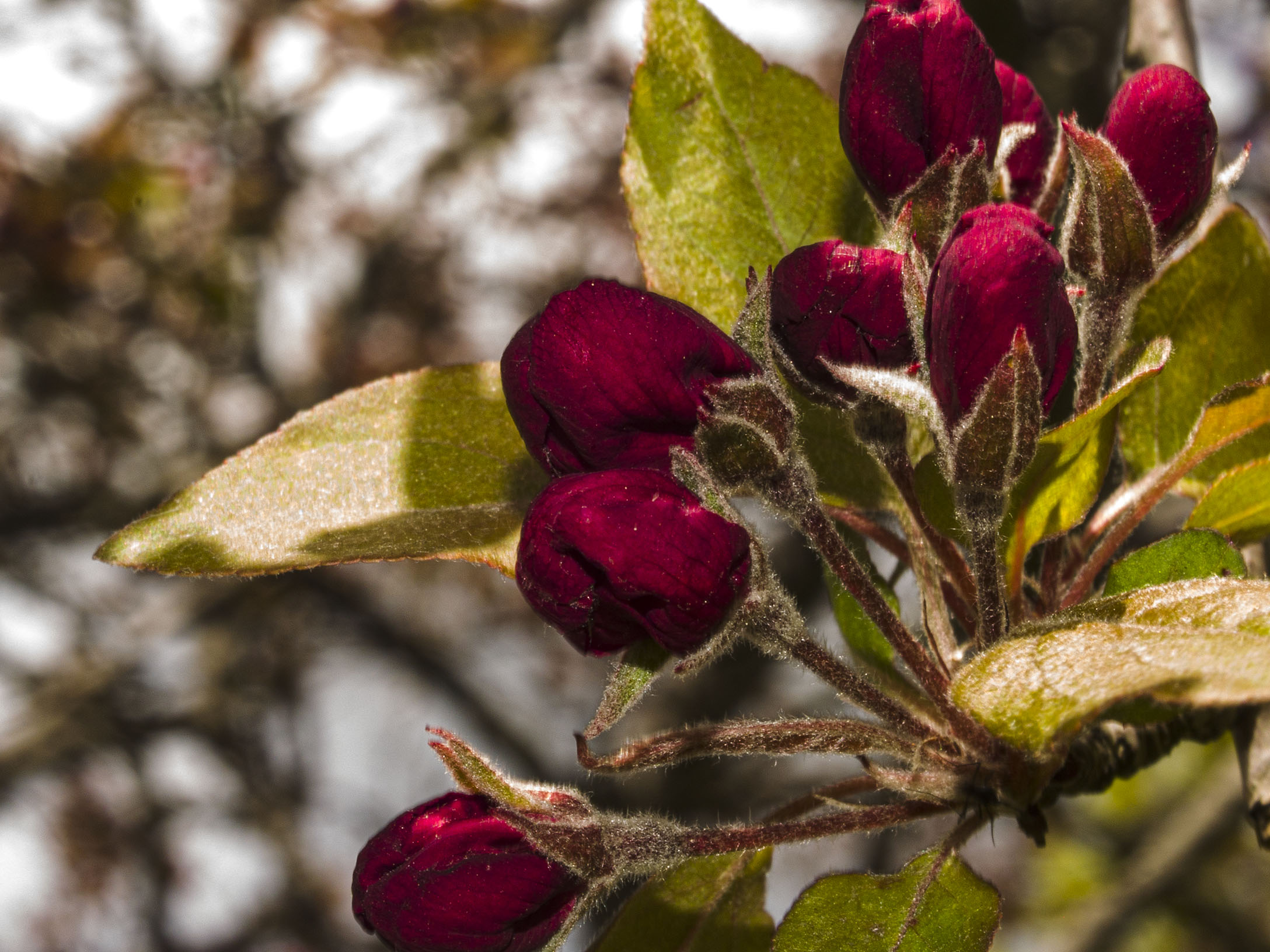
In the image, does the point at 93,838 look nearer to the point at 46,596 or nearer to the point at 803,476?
the point at 46,596

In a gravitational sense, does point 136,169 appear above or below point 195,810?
above

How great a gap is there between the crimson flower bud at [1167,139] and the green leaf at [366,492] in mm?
638

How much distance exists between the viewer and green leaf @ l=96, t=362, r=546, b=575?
3.27 feet

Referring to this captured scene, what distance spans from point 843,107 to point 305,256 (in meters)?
4.47

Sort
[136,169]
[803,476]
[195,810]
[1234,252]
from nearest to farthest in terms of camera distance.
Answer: [803,476] < [1234,252] < [136,169] < [195,810]

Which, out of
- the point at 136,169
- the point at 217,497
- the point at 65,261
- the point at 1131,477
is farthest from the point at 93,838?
the point at 1131,477

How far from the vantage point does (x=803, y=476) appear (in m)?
0.89

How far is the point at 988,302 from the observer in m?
0.79

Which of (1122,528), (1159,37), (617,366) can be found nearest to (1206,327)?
(1122,528)

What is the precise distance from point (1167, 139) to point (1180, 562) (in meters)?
0.37

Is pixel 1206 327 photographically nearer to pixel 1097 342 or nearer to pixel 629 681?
pixel 1097 342

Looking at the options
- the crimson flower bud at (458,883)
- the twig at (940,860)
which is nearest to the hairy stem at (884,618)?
the twig at (940,860)

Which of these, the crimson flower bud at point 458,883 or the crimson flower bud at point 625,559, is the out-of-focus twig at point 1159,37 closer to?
the crimson flower bud at point 625,559

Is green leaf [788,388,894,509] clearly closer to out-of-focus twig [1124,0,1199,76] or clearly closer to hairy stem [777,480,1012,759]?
hairy stem [777,480,1012,759]
